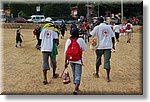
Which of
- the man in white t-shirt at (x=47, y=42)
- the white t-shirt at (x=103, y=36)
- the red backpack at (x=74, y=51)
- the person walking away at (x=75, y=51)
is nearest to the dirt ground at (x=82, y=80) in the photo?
the person walking away at (x=75, y=51)

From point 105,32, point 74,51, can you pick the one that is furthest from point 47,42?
point 105,32

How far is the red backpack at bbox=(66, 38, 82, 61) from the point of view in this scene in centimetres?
780

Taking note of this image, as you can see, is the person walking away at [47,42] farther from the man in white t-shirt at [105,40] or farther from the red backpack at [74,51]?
the red backpack at [74,51]

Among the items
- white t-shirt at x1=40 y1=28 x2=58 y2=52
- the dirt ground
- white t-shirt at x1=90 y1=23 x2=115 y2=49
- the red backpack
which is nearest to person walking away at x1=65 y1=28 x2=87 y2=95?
the red backpack

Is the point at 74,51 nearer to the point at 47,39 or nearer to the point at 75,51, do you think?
the point at 75,51

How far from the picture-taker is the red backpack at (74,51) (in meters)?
7.80

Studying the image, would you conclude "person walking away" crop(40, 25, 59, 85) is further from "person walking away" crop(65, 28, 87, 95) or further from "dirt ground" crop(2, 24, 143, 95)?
"person walking away" crop(65, 28, 87, 95)

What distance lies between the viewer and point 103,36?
362 inches

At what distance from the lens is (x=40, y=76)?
10.2 meters

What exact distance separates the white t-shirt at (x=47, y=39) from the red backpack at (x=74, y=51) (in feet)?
3.94

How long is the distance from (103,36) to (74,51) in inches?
63.8

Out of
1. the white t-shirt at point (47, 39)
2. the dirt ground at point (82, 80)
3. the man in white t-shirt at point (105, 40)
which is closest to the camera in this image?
the dirt ground at point (82, 80)

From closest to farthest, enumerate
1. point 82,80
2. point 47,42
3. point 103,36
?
point 47,42, point 103,36, point 82,80

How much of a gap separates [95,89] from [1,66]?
4.57 metres
